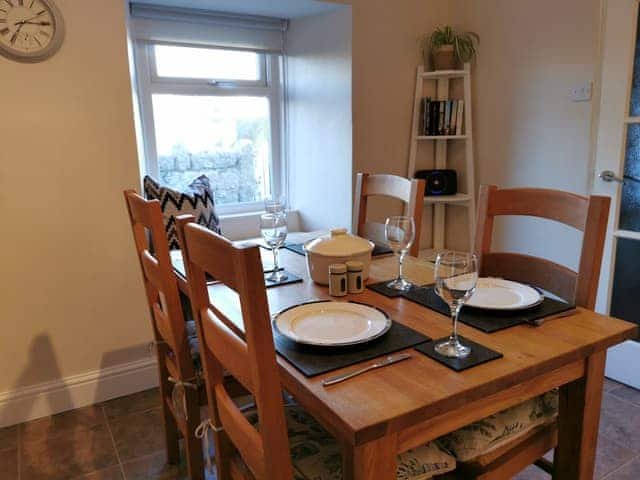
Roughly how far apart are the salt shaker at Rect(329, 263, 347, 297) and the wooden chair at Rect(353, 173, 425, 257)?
0.56 m

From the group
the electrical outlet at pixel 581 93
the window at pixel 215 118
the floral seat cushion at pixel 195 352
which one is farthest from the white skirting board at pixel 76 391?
the electrical outlet at pixel 581 93

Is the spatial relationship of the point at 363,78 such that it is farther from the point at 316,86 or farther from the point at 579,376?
the point at 579,376

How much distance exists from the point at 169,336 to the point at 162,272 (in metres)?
0.23

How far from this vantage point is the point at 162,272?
1.46 metres

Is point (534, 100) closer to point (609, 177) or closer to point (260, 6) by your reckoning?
point (609, 177)

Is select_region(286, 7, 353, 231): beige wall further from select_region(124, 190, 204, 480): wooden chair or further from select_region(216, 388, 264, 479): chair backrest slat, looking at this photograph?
select_region(216, 388, 264, 479): chair backrest slat

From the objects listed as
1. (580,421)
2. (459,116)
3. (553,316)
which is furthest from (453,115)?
(580,421)

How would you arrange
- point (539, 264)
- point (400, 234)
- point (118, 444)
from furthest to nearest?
1. point (118, 444)
2. point (539, 264)
3. point (400, 234)

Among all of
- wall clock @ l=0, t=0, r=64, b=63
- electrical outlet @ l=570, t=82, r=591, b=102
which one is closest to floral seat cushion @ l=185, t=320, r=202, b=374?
wall clock @ l=0, t=0, r=64, b=63

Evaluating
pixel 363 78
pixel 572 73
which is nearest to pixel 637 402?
pixel 572 73

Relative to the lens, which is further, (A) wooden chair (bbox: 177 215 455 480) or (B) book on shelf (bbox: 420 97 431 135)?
(B) book on shelf (bbox: 420 97 431 135)

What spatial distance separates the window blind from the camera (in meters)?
2.69

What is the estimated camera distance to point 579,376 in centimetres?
114

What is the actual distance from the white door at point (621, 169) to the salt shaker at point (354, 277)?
4.94 feet
